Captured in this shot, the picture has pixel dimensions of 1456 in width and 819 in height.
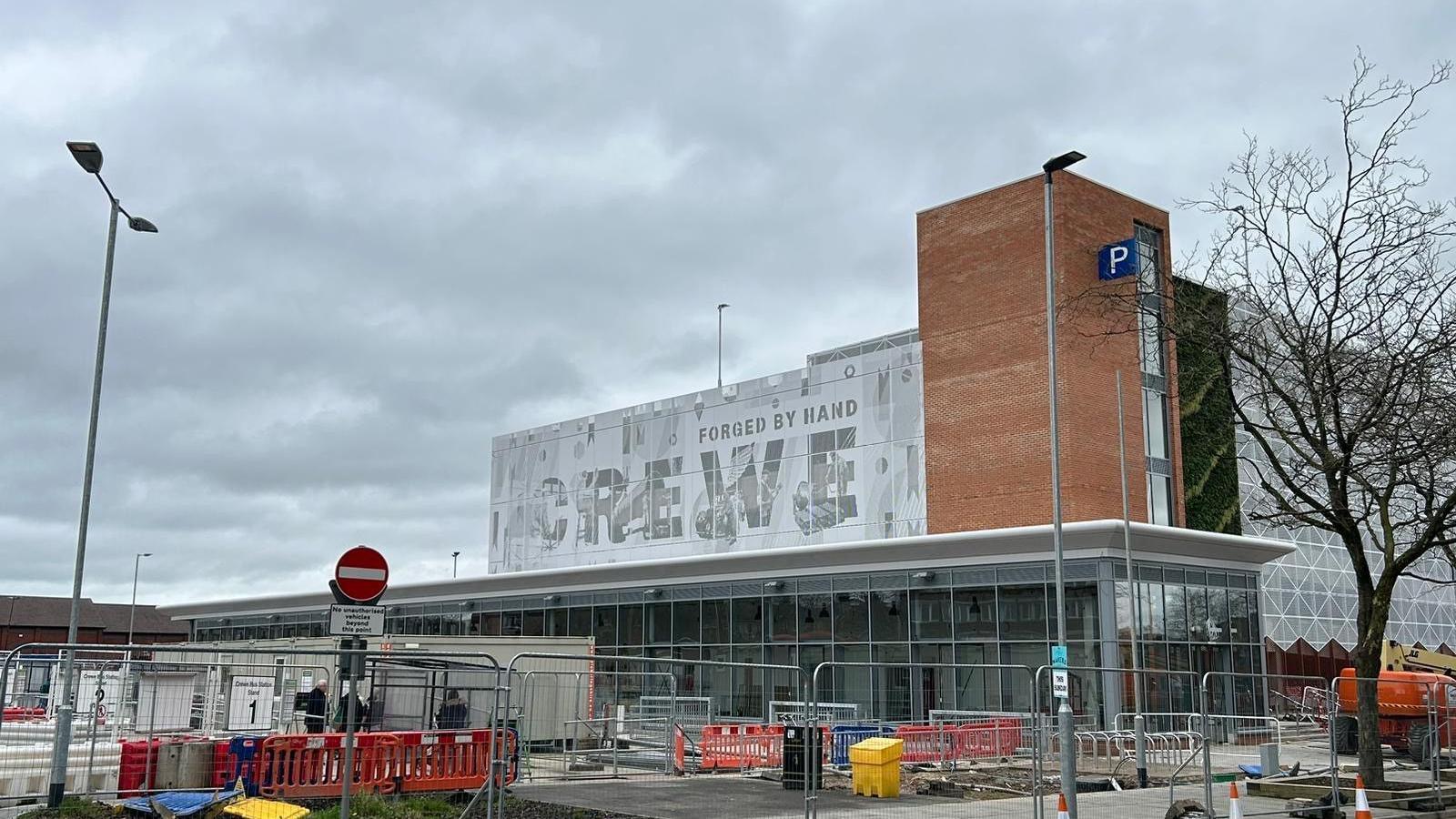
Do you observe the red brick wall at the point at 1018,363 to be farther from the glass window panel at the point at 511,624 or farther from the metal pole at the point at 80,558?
the metal pole at the point at 80,558

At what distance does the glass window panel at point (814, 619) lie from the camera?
137 feet

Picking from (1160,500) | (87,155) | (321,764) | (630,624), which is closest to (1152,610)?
(1160,500)

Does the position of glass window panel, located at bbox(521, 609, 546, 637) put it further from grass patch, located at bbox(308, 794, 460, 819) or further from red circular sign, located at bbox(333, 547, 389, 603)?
red circular sign, located at bbox(333, 547, 389, 603)

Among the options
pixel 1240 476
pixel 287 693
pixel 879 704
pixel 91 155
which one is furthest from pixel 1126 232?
pixel 91 155

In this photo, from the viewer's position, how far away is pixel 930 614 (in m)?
39.4

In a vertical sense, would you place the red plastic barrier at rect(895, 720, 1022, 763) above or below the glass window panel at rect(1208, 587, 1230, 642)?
below

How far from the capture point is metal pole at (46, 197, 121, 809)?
16.9 metres

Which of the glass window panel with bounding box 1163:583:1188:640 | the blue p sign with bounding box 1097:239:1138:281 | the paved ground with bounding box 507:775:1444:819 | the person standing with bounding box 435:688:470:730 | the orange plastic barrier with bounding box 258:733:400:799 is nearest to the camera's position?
the orange plastic barrier with bounding box 258:733:400:799

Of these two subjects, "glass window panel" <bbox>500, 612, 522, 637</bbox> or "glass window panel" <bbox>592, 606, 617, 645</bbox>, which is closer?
"glass window panel" <bbox>592, 606, 617, 645</bbox>

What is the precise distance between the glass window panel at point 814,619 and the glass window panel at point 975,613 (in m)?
4.69

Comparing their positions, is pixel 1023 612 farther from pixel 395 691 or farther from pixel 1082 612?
pixel 395 691

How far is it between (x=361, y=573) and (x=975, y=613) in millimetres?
28031

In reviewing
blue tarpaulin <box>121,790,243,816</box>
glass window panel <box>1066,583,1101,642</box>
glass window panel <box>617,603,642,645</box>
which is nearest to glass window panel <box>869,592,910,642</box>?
glass window panel <box>1066,583,1101,642</box>

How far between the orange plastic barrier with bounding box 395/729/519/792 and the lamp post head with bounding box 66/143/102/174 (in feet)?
32.1
